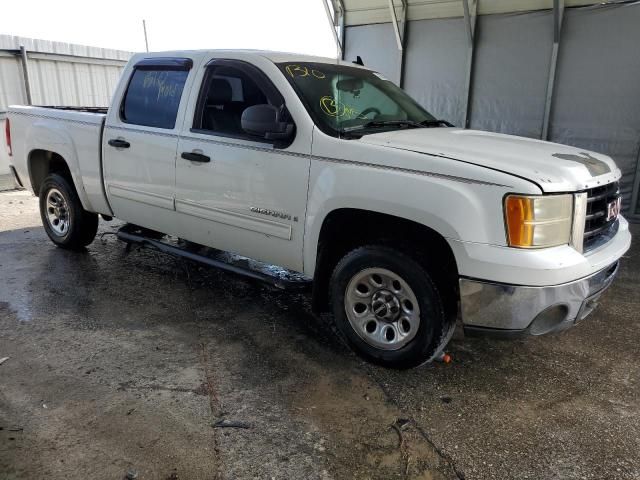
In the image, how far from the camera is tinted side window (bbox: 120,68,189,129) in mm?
4199

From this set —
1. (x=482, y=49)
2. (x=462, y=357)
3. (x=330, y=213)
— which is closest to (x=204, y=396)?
(x=330, y=213)

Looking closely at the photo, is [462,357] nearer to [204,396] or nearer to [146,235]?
[204,396]

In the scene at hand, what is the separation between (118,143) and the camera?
4527 mm

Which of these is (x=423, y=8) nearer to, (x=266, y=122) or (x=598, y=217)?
(x=266, y=122)

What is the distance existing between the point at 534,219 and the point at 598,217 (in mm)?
684

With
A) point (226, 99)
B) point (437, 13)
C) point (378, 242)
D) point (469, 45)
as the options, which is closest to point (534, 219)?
point (378, 242)

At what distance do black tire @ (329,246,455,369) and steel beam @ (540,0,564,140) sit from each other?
571 centimetres

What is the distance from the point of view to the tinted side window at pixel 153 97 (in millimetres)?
4199

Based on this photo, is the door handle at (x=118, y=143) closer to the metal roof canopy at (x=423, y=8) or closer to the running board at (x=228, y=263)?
the running board at (x=228, y=263)

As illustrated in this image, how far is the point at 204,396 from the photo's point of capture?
9.87ft

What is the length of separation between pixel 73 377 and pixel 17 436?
1.89 ft

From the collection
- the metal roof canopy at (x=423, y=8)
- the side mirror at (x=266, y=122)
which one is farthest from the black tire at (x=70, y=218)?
the metal roof canopy at (x=423, y=8)

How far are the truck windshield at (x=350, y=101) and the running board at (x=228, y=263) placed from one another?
112 cm

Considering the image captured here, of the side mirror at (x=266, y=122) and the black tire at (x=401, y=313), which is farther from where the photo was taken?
the side mirror at (x=266, y=122)
